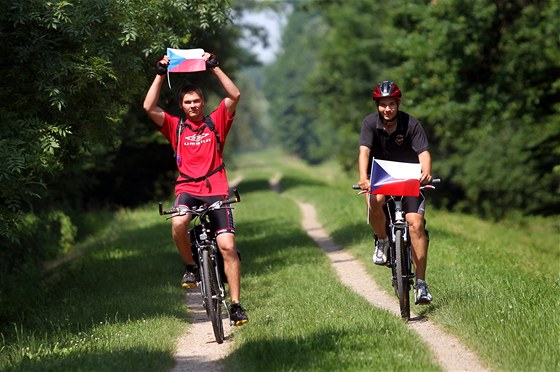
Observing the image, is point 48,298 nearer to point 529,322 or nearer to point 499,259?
point 499,259

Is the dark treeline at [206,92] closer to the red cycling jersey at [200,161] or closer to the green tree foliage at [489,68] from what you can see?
the green tree foliage at [489,68]

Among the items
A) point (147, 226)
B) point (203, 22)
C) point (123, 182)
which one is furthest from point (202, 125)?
A: point (123, 182)

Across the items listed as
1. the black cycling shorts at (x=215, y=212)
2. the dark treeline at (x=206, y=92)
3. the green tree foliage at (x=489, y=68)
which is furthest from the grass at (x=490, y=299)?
the green tree foliage at (x=489, y=68)

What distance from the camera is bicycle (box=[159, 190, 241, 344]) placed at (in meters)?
7.88

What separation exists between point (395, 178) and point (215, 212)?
67.5 inches

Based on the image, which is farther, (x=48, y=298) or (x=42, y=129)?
(x=48, y=298)

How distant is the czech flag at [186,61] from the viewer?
8.23 m

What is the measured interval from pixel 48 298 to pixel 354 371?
26.1 ft

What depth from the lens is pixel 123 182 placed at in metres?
33.7

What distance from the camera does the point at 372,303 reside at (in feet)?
31.7

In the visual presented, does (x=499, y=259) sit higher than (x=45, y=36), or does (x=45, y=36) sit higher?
(x=45, y=36)

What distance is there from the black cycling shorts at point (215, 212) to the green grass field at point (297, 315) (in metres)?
0.97

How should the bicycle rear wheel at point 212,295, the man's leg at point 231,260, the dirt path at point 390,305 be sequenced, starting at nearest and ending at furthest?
the dirt path at point 390,305
the bicycle rear wheel at point 212,295
the man's leg at point 231,260

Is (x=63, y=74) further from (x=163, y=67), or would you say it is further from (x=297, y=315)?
(x=297, y=315)
